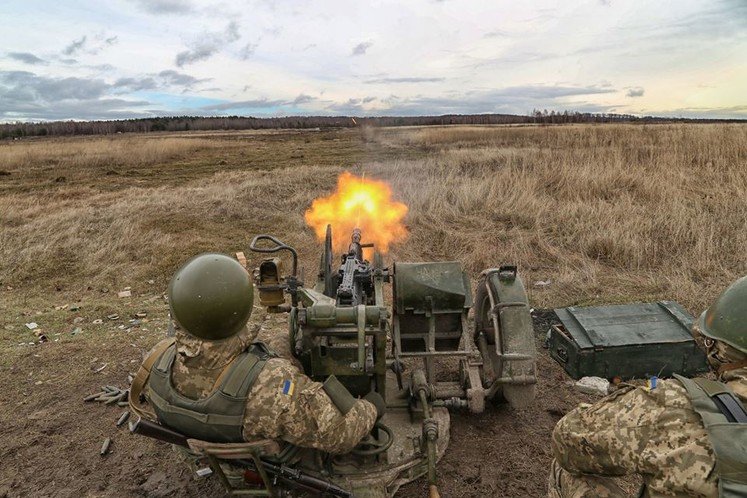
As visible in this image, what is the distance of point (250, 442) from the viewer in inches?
112

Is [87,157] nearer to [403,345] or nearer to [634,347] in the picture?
[403,345]

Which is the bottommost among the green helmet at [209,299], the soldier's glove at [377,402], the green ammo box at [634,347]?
the green ammo box at [634,347]

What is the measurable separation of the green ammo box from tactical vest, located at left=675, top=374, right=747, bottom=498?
3.31 metres

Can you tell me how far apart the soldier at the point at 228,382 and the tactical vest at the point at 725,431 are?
1.84 m

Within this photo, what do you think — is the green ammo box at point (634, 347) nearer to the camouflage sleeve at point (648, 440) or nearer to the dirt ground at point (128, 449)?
the dirt ground at point (128, 449)

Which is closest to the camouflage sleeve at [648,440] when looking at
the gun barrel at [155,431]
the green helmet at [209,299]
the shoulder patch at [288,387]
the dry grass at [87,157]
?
the shoulder patch at [288,387]

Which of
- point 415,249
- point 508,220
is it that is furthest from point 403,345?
point 508,220

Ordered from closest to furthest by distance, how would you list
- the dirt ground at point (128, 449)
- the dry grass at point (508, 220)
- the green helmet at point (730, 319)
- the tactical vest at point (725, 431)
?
the tactical vest at point (725, 431), the green helmet at point (730, 319), the dirt ground at point (128, 449), the dry grass at point (508, 220)

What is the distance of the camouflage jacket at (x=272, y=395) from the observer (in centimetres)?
283

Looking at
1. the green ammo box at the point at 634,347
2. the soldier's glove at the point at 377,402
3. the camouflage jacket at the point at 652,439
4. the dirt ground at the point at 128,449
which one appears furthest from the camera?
the green ammo box at the point at 634,347

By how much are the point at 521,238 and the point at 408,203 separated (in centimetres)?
334

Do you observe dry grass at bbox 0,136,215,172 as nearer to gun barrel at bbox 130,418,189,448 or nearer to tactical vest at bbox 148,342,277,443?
tactical vest at bbox 148,342,277,443

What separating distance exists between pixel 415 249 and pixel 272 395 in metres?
7.64

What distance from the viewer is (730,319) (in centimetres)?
225
